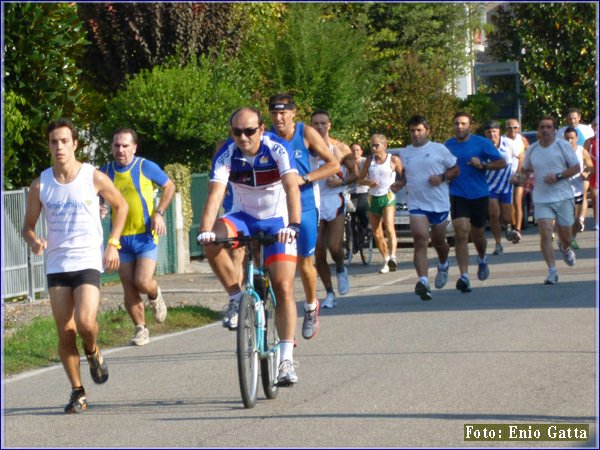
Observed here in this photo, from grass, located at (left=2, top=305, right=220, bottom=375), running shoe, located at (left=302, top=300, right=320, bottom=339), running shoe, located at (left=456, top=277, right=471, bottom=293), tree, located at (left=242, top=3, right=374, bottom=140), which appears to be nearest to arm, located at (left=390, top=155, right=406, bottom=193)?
running shoe, located at (left=456, top=277, right=471, bottom=293)

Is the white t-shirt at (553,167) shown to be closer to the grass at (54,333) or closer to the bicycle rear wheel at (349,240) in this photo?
the grass at (54,333)

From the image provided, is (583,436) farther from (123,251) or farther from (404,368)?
(123,251)

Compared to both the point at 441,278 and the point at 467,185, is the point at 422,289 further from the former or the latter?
the point at 467,185

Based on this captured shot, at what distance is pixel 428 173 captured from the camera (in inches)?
595

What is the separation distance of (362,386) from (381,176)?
34.8ft

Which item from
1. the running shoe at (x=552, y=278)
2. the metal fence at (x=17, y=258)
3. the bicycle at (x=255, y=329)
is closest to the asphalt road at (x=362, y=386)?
the bicycle at (x=255, y=329)

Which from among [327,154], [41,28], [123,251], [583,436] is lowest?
[583,436]

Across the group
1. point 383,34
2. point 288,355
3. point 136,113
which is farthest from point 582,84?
point 288,355

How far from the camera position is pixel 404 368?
10.3 metres

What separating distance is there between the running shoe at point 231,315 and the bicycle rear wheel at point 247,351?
23.1 inches

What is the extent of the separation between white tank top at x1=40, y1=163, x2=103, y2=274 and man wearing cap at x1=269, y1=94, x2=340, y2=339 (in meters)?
2.26

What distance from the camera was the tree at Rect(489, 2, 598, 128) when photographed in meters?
39.1

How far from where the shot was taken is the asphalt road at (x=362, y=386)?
7.92 metres

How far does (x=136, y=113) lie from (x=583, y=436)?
623 inches
